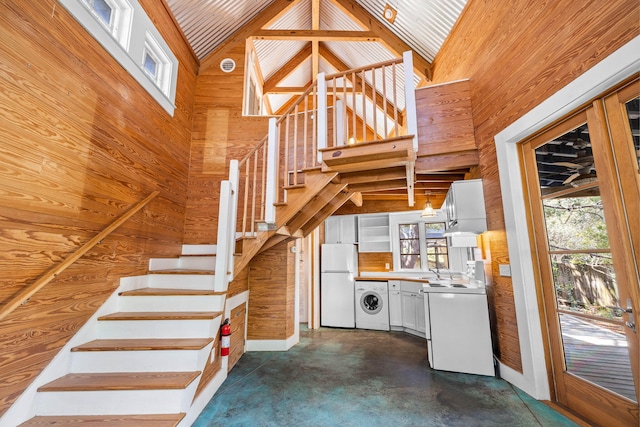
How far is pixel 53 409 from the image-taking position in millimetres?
1605

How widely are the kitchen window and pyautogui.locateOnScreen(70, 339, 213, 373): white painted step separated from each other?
432 cm

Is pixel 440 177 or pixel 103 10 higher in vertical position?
pixel 103 10

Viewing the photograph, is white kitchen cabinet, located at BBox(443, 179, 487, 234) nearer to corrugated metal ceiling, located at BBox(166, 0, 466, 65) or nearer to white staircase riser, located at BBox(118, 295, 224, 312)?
corrugated metal ceiling, located at BBox(166, 0, 466, 65)

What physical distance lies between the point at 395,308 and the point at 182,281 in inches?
136

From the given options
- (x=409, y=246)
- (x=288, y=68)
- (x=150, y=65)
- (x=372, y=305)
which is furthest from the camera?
(x=288, y=68)

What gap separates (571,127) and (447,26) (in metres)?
2.35

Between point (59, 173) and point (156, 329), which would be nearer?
point (59, 173)

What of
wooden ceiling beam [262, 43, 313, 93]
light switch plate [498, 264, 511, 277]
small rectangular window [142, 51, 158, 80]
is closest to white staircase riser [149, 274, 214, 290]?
small rectangular window [142, 51, 158, 80]

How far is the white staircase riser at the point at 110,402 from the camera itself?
161cm

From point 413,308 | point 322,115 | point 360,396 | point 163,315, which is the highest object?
point 322,115

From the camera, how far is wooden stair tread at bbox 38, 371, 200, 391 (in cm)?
163

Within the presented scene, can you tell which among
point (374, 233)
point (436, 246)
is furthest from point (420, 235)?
point (374, 233)

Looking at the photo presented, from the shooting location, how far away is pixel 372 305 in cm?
473

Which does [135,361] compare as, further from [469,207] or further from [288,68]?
[288,68]
